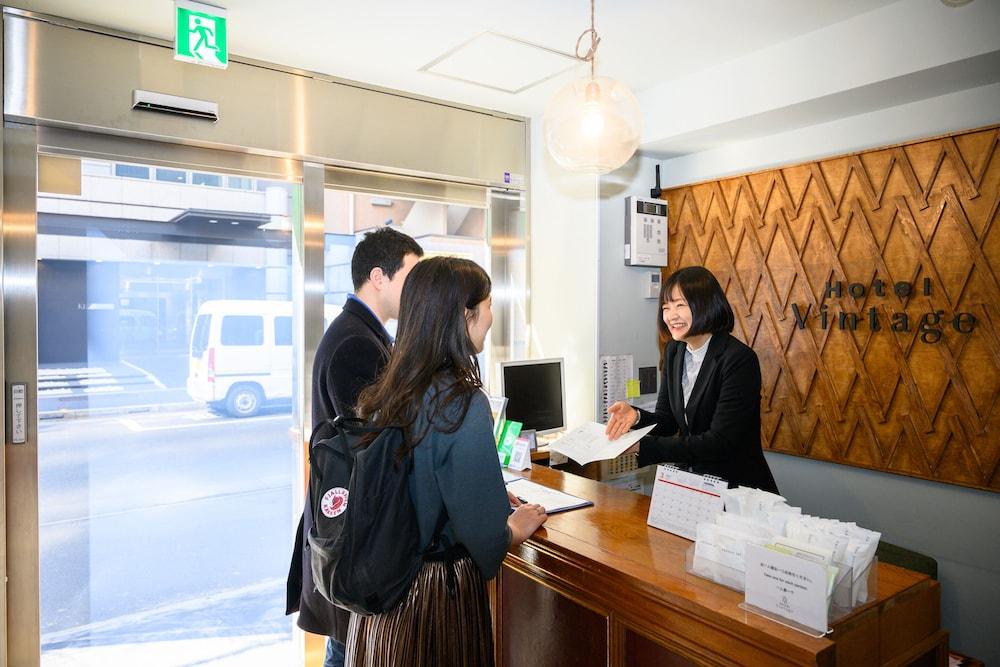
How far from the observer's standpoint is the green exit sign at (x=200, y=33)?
227 centimetres

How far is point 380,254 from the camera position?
6.82 ft

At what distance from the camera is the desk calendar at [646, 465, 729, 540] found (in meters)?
1.61

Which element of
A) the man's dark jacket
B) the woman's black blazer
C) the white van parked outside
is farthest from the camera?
the white van parked outside

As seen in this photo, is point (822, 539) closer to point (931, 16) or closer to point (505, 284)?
point (931, 16)

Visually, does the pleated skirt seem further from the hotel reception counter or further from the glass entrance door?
the glass entrance door

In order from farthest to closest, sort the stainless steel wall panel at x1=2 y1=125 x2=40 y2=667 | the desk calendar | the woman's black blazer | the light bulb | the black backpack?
the stainless steel wall panel at x1=2 y1=125 x2=40 y2=667 → the woman's black blazer → the light bulb → the desk calendar → the black backpack

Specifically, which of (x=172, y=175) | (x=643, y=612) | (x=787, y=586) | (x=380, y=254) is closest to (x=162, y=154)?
(x=172, y=175)

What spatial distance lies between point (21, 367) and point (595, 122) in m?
2.21

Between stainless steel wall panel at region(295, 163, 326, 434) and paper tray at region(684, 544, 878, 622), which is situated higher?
stainless steel wall panel at region(295, 163, 326, 434)

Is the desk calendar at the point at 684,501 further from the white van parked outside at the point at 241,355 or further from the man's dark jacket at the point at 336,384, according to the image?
the white van parked outside at the point at 241,355

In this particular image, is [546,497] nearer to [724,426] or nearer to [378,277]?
[724,426]

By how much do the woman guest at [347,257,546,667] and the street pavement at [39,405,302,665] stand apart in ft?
5.39

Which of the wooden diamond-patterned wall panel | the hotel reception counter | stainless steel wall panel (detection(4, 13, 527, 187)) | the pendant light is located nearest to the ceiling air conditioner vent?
stainless steel wall panel (detection(4, 13, 527, 187))

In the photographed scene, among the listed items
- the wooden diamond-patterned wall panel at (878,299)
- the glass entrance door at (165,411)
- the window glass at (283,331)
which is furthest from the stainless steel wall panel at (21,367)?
the wooden diamond-patterned wall panel at (878,299)
